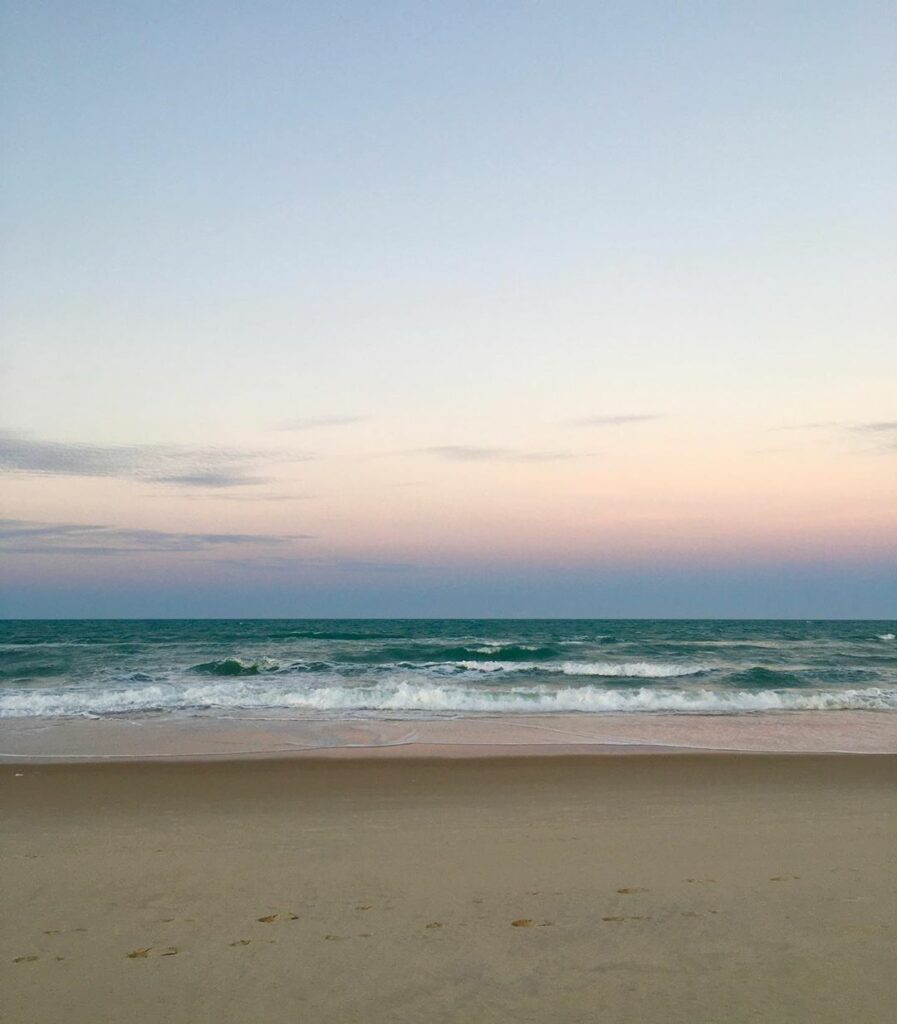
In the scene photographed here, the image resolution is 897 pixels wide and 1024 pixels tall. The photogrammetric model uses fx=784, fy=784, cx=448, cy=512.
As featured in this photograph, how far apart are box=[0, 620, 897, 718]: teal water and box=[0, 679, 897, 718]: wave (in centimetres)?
5

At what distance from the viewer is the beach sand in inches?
158

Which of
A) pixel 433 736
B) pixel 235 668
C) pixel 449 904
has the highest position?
pixel 449 904

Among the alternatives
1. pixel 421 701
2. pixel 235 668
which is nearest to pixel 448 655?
pixel 235 668

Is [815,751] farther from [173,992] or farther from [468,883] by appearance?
[173,992]

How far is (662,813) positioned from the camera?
25.8 feet

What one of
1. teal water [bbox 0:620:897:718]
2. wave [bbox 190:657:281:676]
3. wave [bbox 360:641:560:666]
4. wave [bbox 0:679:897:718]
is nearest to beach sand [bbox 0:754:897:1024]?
wave [bbox 0:679:897:718]

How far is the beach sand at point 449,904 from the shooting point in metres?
4.01

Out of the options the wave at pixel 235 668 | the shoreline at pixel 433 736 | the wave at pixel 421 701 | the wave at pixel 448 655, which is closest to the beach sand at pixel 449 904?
the shoreline at pixel 433 736

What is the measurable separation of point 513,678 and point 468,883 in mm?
21058

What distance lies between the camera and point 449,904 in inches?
207

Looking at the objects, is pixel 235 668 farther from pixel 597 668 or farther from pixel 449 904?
pixel 449 904

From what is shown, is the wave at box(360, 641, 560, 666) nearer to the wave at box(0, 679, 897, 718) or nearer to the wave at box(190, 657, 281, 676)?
the wave at box(190, 657, 281, 676)

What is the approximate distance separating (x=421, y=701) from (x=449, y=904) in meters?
14.5

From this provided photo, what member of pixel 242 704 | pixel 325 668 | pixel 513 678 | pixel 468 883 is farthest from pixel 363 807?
pixel 325 668
